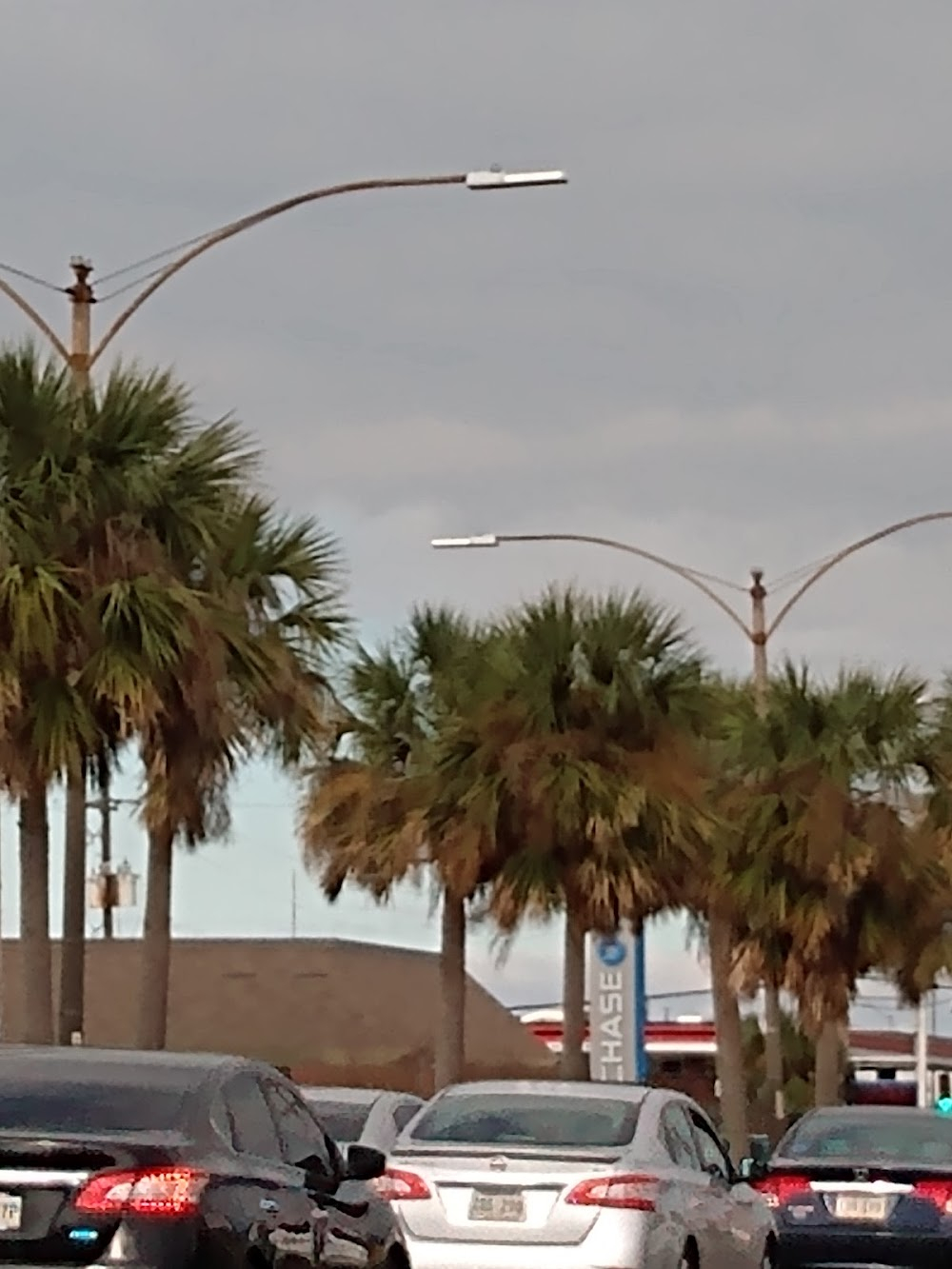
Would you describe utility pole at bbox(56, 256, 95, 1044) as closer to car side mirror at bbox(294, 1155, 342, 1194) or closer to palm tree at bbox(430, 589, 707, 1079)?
palm tree at bbox(430, 589, 707, 1079)

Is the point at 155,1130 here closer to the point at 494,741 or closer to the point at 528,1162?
the point at 528,1162

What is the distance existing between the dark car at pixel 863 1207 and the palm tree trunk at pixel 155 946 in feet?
33.3

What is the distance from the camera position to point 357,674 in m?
37.3

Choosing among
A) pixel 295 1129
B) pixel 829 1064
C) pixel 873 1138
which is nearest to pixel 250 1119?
pixel 295 1129

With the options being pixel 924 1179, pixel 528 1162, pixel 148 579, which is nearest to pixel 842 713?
pixel 148 579

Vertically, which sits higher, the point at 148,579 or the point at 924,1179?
the point at 148,579

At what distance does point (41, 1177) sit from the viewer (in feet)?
35.1

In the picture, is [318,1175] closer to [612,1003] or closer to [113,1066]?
[113,1066]

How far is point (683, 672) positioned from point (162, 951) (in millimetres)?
9316

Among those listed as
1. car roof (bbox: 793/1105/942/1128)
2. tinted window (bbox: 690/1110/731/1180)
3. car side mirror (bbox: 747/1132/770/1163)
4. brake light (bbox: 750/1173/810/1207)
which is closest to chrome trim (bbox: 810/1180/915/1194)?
brake light (bbox: 750/1173/810/1207)

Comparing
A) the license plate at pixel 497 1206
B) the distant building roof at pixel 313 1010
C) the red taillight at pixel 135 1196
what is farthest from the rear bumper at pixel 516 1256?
the distant building roof at pixel 313 1010

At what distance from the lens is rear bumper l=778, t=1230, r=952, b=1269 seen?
61.9 feet

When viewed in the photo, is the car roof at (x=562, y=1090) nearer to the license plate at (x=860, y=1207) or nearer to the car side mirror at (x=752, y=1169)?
the car side mirror at (x=752, y=1169)

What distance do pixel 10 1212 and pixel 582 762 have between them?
25.3 m
